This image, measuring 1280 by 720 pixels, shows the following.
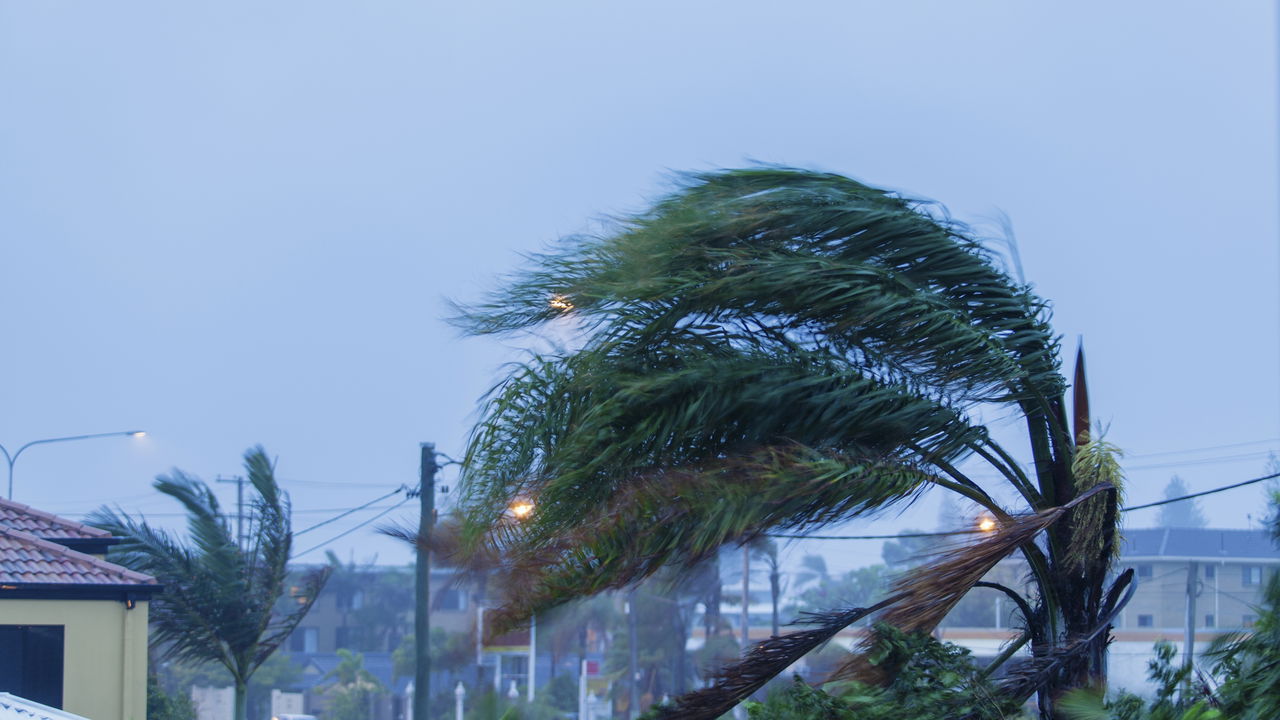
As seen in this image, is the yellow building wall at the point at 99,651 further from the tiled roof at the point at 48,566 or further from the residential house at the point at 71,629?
the tiled roof at the point at 48,566

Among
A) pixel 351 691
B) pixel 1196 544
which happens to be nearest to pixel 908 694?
pixel 1196 544

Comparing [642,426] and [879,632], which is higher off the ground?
[642,426]

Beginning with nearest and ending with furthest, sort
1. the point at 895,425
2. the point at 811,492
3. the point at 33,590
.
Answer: the point at 811,492, the point at 895,425, the point at 33,590

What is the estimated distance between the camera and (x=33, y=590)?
538 inches

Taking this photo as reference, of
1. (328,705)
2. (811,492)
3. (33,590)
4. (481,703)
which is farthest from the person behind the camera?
(328,705)

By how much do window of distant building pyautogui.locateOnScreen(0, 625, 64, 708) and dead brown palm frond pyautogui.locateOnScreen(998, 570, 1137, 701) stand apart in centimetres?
1169

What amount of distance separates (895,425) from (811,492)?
0.63 m

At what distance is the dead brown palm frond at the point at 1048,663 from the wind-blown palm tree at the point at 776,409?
0.04 feet

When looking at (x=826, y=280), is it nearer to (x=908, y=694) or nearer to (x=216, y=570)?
(x=908, y=694)

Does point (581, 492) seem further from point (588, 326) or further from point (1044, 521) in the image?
point (1044, 521)

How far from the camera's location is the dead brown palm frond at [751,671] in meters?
5.88

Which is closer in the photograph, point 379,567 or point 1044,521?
point 1044,521

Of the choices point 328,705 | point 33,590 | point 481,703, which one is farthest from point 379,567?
point 481,703

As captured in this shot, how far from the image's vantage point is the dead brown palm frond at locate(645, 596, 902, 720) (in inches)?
231
